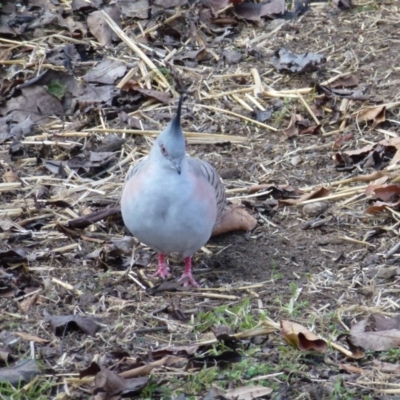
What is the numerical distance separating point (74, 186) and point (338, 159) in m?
1.58

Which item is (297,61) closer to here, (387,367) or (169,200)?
(169,200)

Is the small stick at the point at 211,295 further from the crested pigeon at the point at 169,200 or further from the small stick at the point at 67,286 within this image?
the small stick at the point at 67,286

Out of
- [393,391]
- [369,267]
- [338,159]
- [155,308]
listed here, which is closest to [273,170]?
[338,159]

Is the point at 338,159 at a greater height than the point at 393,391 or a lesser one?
lesser

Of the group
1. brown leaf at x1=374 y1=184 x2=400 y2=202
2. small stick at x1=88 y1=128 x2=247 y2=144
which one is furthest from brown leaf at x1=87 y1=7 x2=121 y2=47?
brown leaf at x1=374 y1=184 x2=400 y2=202

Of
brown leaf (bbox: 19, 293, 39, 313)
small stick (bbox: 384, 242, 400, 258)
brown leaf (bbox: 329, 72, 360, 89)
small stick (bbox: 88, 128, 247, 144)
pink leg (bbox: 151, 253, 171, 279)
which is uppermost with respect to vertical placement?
brown leaf (bbox: 19, 293, 39, 313)

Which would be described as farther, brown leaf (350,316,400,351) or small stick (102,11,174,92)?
small stick (102,11,174,92)

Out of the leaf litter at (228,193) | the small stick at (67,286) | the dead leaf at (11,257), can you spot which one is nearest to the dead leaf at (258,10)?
the leaf litter at (228,193)

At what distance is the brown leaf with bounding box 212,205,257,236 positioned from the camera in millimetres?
5273

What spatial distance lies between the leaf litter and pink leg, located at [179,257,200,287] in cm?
7

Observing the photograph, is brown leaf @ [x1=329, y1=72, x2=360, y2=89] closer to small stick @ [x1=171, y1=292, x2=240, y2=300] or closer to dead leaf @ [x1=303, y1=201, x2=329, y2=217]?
dead leaf @ [x1=303, y1=201, x2=329, y2=217]

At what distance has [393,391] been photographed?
3746 mm

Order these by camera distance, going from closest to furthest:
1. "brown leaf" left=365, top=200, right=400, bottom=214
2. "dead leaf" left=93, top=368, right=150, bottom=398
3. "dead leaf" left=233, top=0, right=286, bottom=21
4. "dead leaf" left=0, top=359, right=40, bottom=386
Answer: "dead leaf" left=93, top=368, right=150, bottom=398, "dead leaf" left=0, top=359, right=40, bottom=386, "brown leaf" left=365, top=200, right=400, bottom=214, "dead leaf" left=233, top=0, right=286, bottom=21

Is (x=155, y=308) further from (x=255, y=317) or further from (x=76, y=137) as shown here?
(x=76, y=137)
